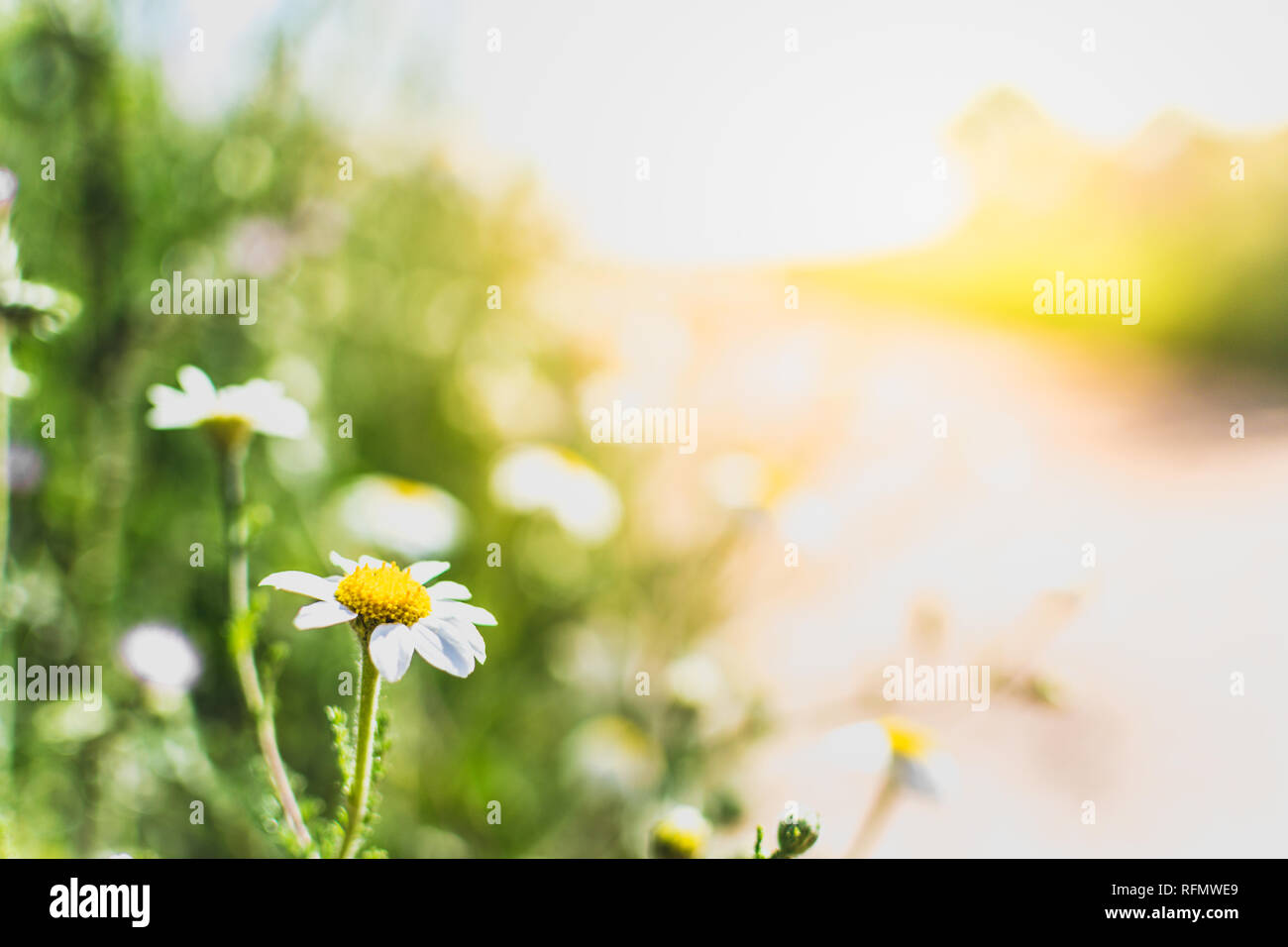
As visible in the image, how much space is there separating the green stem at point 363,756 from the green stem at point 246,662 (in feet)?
0.15

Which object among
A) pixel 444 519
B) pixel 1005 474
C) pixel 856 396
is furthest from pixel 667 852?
pixel 1005 474

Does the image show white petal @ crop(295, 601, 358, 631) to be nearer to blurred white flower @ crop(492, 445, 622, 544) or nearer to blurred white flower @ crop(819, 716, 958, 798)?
blurred white flower @ crop(819, 716, 958, 798)

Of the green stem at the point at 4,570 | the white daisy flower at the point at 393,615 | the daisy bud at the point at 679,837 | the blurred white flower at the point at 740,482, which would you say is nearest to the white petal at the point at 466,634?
the white daisy flower at the point at 393,615

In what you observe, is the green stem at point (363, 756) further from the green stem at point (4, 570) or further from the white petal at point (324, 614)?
the green stem at point (4, 570)

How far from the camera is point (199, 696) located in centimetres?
98

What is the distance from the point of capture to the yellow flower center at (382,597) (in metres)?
0.42

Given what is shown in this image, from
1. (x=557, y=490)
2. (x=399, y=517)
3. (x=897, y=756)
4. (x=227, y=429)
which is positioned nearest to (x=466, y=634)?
(x=227, y=429)

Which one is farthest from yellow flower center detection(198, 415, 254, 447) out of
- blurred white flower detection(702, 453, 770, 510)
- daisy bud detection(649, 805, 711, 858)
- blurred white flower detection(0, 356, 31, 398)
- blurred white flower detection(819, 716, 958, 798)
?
blurred white flower detection(702, 453, 770, 510)

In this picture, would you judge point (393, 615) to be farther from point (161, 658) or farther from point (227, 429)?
point (161, 658)

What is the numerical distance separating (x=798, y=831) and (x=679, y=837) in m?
0.12

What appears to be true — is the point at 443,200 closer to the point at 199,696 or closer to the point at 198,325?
the point at 198,325

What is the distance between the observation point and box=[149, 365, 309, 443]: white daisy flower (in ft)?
1.94
